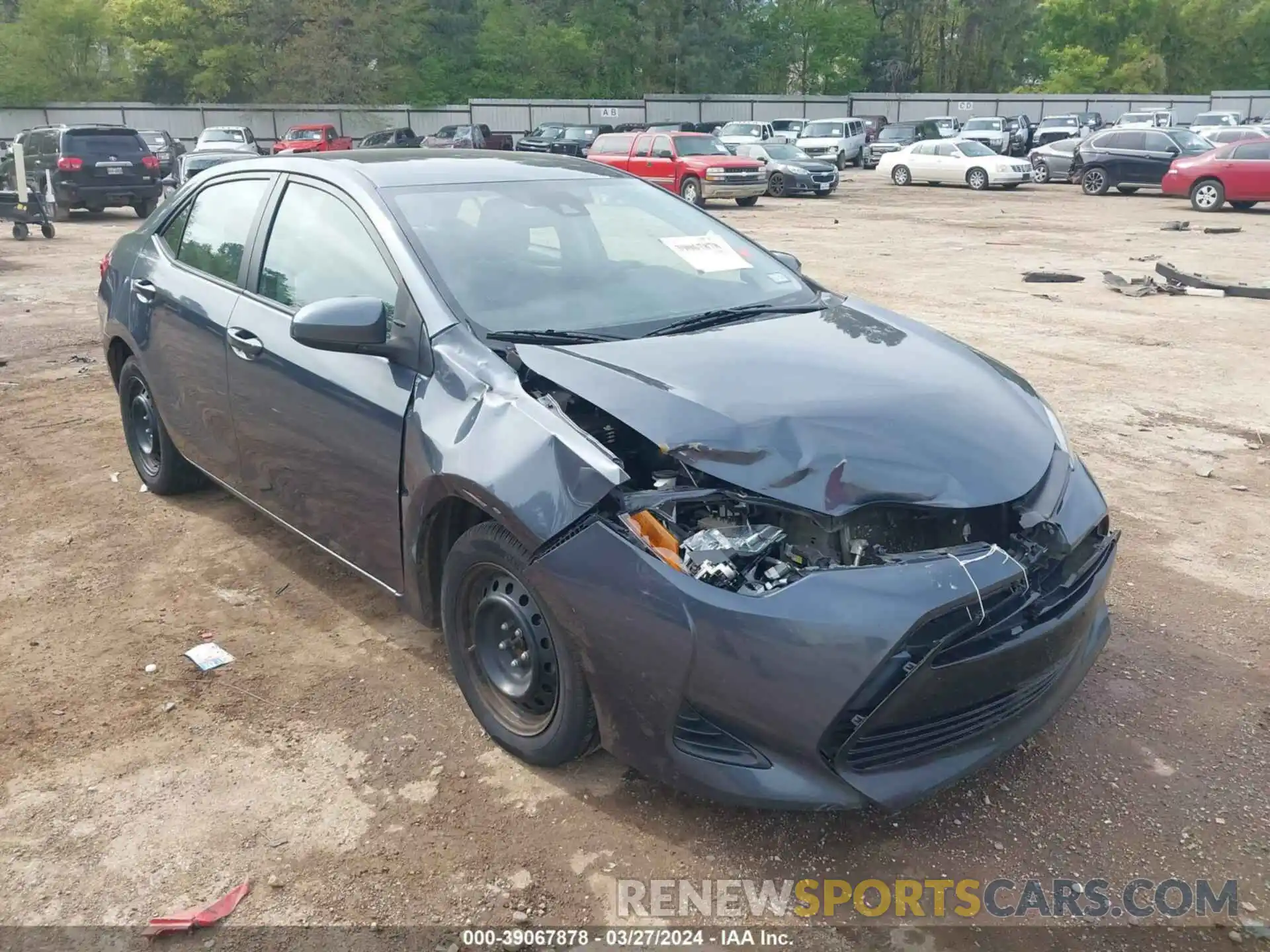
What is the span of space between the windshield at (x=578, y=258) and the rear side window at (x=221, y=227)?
2.97ft

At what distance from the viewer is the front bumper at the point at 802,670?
2.48 m

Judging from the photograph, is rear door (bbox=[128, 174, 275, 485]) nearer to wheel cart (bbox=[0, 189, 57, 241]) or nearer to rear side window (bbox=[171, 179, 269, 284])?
rear side window (bbox=[171, 179, 269, 284])

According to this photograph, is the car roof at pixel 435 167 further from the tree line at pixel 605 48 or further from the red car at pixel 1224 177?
the tree line at pixel 605 48

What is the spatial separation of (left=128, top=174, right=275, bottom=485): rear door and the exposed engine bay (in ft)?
6.60

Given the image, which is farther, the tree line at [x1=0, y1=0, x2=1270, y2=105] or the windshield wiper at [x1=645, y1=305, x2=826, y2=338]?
the tree line at [x1=0, y1=0, x2=1270, y2=105]

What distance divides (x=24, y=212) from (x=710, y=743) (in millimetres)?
18087

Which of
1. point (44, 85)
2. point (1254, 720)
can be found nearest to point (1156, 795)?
point (1254, 720)

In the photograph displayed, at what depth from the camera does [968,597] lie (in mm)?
2557

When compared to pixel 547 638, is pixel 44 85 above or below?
above

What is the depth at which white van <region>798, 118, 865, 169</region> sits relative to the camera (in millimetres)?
37281

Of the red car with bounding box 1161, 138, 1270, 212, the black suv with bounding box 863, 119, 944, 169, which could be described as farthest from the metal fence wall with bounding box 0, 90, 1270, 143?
the red car with bounding box 1161, 138, 1270, 212

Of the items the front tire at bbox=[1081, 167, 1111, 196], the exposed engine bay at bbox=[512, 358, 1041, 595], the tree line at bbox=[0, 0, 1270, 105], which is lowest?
the exposed engine bay at bbox=[512, 358, 1041, 595]

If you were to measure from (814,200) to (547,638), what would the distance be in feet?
83.9

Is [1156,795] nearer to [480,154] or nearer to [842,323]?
[842,323]
